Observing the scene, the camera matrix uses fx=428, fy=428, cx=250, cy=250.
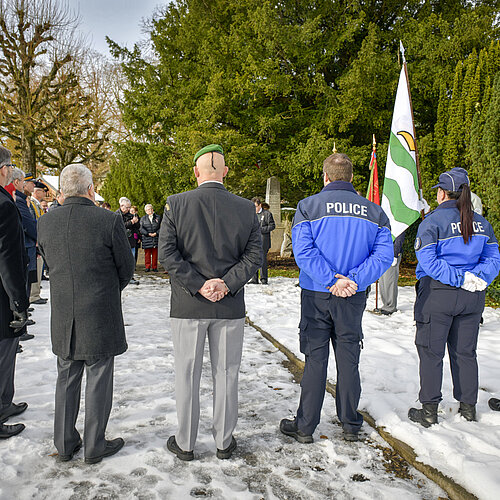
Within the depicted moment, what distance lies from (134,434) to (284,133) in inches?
524

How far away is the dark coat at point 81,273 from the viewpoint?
2.81 metres

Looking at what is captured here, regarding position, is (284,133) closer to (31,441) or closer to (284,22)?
(284,22)

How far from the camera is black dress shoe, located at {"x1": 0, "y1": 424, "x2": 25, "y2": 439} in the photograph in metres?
3.19

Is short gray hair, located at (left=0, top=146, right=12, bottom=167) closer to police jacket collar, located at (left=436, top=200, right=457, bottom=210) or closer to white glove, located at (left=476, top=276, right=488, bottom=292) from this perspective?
police jacket collar, located at (left=436, top=200, right=457, bottom=210)

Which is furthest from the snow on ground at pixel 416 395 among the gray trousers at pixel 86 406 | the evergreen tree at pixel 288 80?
the evergreen tree at pixel 288 80

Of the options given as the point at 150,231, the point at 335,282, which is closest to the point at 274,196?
the point at 150,231

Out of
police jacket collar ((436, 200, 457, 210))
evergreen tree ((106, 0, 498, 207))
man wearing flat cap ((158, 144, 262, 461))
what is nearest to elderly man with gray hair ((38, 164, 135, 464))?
man wearing flat cap ((158, 144, 262, 461))

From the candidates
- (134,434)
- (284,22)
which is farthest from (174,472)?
(284,22)

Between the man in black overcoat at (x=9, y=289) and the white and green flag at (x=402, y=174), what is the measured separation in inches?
200

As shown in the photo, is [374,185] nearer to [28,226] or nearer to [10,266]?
[28,226]

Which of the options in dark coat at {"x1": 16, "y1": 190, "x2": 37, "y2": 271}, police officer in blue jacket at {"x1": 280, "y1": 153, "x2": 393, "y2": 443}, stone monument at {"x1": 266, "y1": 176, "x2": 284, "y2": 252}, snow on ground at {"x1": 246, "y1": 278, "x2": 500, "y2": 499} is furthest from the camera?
stone monument at {"x1": 266, "y1": 176, "x2": 284, "y2": 252}

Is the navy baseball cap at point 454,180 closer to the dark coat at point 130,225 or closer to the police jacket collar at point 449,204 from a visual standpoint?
the police jacket collar at point 449,204

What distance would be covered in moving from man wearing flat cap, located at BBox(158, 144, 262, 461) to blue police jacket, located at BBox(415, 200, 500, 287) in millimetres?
1467

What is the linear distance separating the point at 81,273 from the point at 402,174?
16.5 feet
